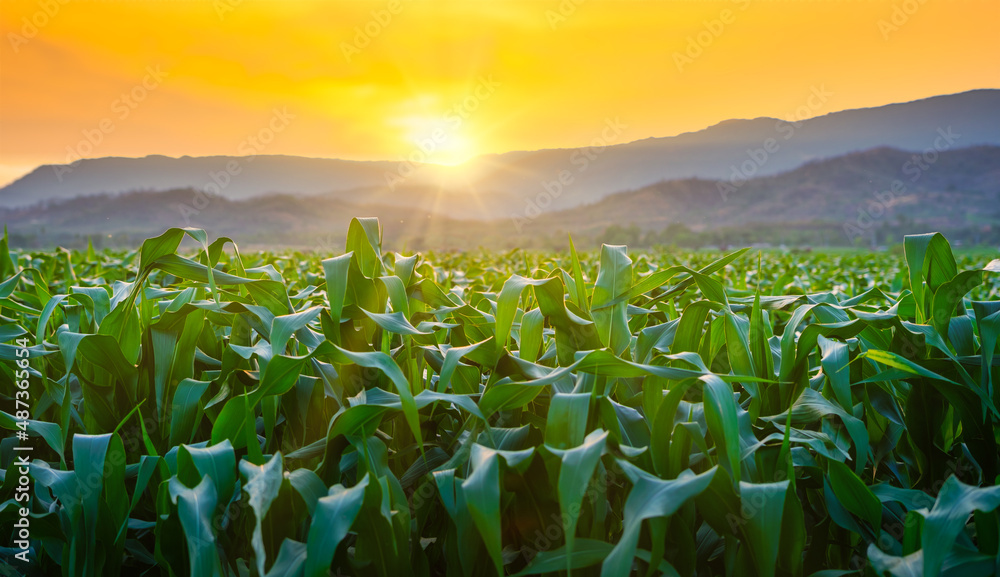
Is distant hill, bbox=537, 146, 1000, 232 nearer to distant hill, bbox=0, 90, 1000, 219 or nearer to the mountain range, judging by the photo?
the mountain range

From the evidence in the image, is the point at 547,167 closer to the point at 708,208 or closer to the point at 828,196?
the point at 708,208

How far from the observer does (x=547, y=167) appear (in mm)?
137250

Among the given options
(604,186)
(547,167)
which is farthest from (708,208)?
(547,167)

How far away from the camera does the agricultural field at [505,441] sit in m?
0.81

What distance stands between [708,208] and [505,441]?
130 metres

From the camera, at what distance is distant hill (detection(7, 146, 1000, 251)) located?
93.6 meters

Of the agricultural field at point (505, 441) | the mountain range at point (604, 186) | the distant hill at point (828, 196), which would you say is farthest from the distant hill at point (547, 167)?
the agricultural field at point (505, 441)

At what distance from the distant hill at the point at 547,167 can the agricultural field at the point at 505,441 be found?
9295 centimetres

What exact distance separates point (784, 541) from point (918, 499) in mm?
271

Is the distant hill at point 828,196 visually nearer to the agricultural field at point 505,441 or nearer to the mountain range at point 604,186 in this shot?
the mountain range at point 604,186

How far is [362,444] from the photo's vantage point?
921 mm

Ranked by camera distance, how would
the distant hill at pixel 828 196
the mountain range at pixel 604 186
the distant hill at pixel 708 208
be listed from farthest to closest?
the distant hill at pixel 828 196 < the mountain range at pixel 604 186 < the distant hill at pixel 708 208

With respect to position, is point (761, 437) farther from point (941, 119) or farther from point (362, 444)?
point (941, 119)

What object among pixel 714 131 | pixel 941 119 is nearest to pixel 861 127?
pixel 941 119
